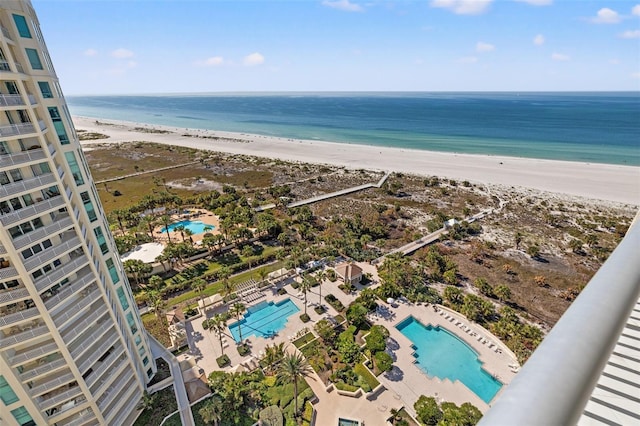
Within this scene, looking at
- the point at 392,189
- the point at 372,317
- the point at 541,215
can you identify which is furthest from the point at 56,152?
the point at 541,215

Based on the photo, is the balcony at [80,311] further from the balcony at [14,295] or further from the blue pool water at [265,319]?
the blue pool water at [265,319]

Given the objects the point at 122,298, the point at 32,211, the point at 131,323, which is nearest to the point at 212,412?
the point at 131,323

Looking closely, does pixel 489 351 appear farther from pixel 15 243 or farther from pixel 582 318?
pixel 15 243

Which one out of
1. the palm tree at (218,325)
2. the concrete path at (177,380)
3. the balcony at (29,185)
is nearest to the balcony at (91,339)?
the concrete path at (177,380)

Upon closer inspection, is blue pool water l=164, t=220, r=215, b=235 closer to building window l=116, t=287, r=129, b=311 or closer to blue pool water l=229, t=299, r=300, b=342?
blue pool water l=229, t=299, r=300, b=342

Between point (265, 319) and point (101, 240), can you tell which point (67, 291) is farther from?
point (265, 319)

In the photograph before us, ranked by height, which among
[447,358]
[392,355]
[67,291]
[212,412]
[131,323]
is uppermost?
[67,291]
